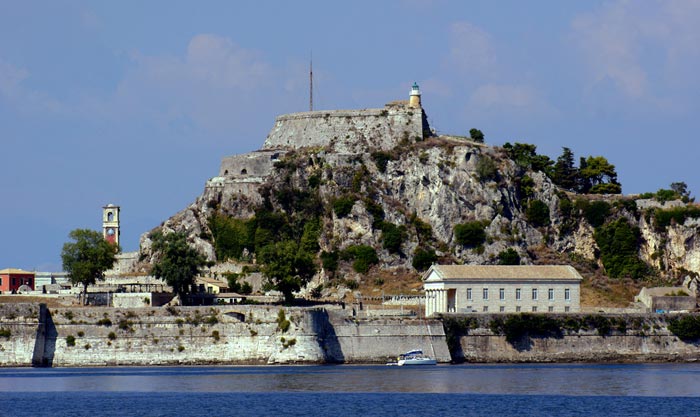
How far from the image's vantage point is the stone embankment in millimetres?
97688

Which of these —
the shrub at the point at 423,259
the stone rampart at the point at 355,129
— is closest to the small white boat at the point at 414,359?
the shrub at the point at 423,259

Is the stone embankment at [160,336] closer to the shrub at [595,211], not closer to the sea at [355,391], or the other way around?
the sea at [355,391]

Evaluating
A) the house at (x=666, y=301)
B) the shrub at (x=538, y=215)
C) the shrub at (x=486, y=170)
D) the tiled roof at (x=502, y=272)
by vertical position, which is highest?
the shrub at (x=486, y=170)

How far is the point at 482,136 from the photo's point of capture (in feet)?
442

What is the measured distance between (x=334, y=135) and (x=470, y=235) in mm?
17162

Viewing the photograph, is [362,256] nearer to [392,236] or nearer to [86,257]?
[392,236]

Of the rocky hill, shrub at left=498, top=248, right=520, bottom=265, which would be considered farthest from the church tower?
shrub at left=498, top=248, right=520, bottom=265

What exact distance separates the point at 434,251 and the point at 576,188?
66.7 feet

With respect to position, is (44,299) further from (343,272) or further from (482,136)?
(482,136)

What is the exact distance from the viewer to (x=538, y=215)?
12362 centimetres

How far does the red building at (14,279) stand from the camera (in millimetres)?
125562

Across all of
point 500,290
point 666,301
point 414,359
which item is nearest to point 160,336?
point 414,359

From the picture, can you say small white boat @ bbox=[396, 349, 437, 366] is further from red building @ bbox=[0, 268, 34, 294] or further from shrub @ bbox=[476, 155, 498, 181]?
red building @ bbox=[0, 268, 34, 294]

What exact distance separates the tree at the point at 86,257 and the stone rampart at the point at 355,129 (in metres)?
25.2
